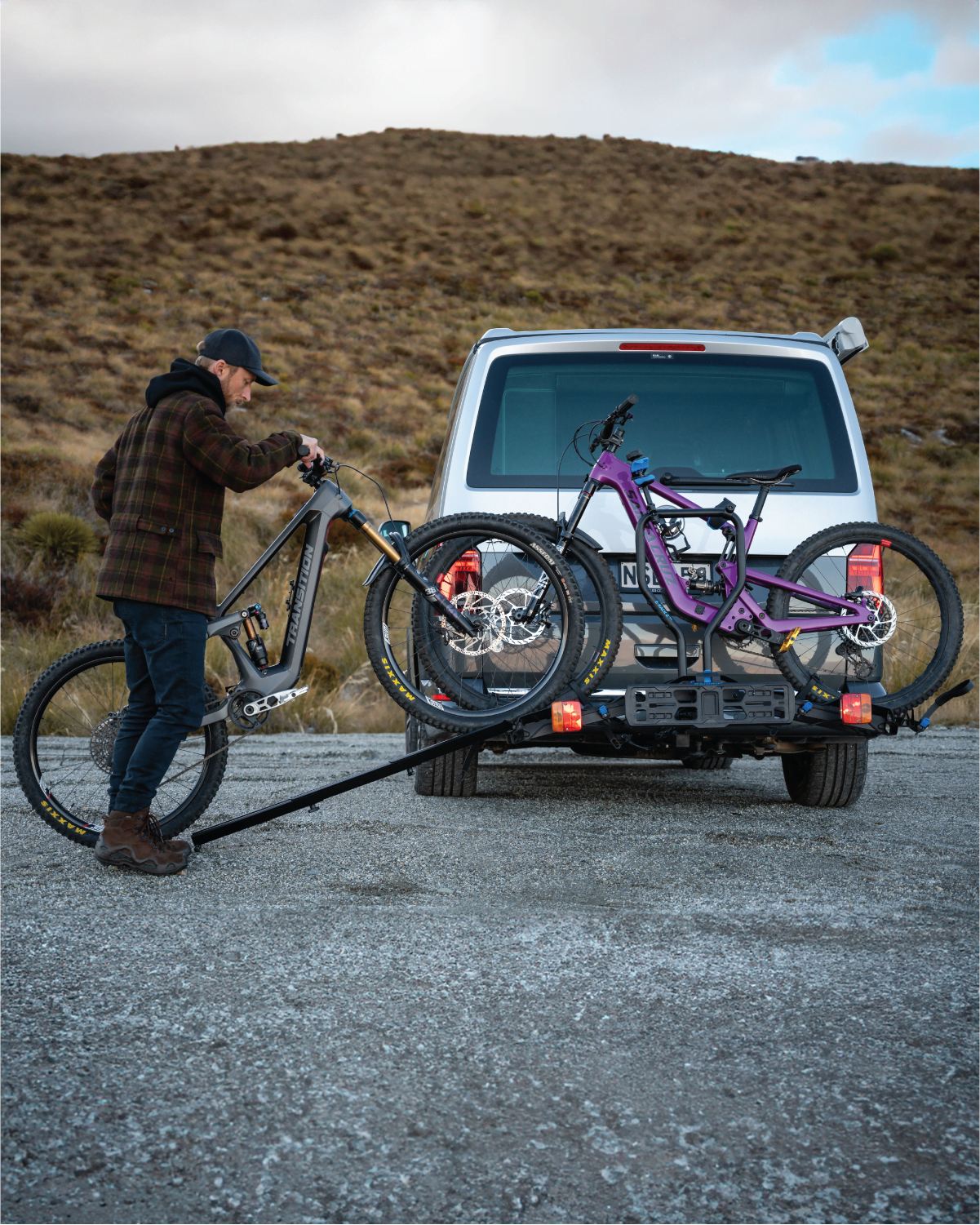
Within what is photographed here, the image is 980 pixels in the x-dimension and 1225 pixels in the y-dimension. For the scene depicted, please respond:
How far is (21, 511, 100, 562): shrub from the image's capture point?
13773 millimetres

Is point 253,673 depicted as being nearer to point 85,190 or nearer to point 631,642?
point 631,642

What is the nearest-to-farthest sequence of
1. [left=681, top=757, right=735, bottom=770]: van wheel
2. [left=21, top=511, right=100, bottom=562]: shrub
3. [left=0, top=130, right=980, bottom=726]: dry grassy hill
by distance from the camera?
[left=681, top=757, right=735, bottom=770]: van wheel → [left=21, top=511, right=100, bottom=562]: shrub → [left=0, top=130, right=980, bottom=726]: dry grassy hill

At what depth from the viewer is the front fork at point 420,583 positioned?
4.48 m

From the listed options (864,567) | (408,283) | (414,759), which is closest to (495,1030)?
(414,759)

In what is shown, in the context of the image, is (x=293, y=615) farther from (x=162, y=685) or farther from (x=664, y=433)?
(x=664, y=433)

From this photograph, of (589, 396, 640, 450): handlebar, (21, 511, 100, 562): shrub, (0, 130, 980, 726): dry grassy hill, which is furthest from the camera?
(0, 130, 980, 726): dry grassy hill

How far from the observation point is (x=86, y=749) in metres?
4.76

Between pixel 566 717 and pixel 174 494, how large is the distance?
65.2 inches

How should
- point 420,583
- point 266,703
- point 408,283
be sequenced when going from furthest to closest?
point 408,283, point 420,583, point 266,703

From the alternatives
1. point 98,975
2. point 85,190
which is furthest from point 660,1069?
point 85,190

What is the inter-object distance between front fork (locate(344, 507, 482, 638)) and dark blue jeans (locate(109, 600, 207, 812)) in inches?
30.9

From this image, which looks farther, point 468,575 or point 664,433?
point 664,433

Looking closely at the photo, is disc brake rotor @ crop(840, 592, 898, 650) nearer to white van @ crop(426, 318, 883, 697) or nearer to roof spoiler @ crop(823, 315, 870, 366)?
white van @ crop(426, 318, 883, 697)

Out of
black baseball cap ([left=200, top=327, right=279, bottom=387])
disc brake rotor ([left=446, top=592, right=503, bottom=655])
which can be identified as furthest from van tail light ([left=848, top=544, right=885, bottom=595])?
black baseball cap ([left=200, top=327, right=279, bottom=387])
